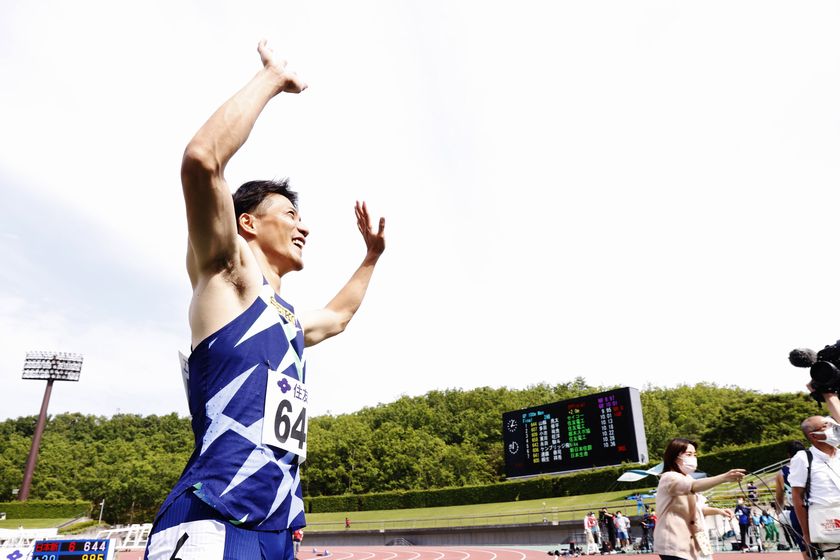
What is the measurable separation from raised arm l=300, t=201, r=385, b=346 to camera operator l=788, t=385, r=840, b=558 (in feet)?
12.2

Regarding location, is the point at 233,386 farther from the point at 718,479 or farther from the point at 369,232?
the point at 718,479

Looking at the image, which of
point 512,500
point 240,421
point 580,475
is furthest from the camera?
point 512,500

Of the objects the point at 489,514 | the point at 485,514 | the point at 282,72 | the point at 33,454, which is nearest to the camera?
the point at 282,72

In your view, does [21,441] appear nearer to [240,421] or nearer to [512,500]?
[512,500]

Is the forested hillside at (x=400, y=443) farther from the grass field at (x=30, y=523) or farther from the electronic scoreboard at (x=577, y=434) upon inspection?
the electronic scoreboard at (x=577, y=434)

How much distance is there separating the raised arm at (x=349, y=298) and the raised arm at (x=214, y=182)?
0.89m

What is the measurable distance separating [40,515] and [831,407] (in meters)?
62.9

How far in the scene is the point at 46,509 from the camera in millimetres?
50812

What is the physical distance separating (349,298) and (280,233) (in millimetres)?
804

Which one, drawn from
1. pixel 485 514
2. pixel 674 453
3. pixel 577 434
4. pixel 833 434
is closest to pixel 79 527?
pixel 485 514

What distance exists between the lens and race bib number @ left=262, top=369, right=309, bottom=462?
171cm

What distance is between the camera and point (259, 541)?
61.8 inches

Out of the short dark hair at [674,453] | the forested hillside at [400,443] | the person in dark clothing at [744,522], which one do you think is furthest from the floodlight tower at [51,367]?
the short dark hair at [674,453]

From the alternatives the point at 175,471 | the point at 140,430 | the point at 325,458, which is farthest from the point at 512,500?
the point at 140,430
